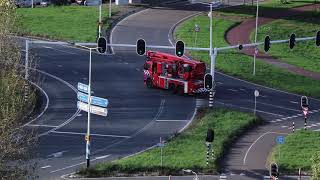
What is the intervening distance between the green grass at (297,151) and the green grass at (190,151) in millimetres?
3928

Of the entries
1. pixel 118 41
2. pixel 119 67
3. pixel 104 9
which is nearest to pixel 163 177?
pixel 119 67

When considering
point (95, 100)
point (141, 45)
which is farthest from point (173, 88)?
point (95, 100)

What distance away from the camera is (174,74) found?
72750 millimetres

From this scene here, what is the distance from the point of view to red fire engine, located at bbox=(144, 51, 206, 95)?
234 ft

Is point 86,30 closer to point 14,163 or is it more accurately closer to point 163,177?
point 163,177

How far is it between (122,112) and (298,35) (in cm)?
4666

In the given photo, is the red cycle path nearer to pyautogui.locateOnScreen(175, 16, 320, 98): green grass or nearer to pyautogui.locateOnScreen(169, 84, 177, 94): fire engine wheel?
pyautogui.locateOnScreen(175, 16, 320, 98): green grass

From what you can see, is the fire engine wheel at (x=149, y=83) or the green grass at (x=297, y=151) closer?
the green grass at (x=297, y=151)

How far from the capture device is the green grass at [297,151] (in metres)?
50.4

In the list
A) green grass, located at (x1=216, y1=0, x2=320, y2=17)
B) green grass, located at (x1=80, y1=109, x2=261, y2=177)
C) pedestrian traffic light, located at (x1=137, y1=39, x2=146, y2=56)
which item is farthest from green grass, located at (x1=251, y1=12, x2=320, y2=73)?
pedestrian traffic light, located at (x1=137, y1=39, x2=146, y2=56)

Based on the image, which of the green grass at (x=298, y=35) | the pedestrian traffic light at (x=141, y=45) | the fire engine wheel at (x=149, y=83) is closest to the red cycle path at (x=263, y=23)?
the green grass at (x=298, y=35)

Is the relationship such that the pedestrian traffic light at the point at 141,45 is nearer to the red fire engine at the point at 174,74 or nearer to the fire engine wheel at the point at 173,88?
the red fire engine at the point at 174,74

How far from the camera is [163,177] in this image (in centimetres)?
4816

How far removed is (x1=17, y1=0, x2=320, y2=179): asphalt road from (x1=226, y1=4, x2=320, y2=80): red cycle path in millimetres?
9896
